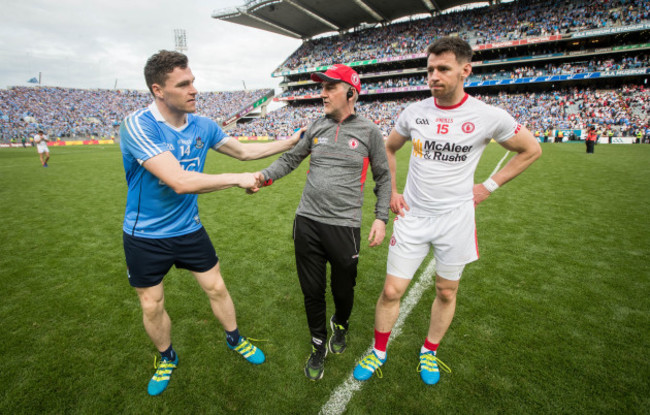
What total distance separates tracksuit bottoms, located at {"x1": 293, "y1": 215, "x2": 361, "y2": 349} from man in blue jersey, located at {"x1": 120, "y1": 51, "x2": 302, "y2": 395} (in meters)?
0.62

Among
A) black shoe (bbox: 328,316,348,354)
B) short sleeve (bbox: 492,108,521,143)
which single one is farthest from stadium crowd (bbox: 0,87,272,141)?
short sleeve (bbox: 492,108,521,143)

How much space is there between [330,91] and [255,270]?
3.22 m

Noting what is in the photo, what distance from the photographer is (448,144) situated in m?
2.41

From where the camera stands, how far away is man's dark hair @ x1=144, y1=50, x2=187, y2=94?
218 centimetres

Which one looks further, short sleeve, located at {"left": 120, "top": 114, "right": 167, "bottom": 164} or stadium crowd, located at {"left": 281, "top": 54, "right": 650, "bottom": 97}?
stadium crowd, located at {"left": 281, "top": 54, "right": 650, "bottom": 97}

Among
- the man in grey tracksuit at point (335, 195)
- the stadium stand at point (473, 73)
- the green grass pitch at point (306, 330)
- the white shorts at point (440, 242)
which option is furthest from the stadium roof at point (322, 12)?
the white shorts at point (440, 242)

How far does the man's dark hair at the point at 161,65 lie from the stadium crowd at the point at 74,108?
5007 centimetres

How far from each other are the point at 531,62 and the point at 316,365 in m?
47.5

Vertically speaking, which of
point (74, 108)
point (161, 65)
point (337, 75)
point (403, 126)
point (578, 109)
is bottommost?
point (403, 126)

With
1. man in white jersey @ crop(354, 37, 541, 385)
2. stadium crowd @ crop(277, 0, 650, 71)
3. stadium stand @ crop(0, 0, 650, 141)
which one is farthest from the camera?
stadium crowd @ crop(277, 0, 650, 71)

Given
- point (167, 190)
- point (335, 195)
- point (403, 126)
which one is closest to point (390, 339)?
point (335, 195)

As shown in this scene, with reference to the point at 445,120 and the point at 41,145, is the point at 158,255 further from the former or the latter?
the point at 41,145

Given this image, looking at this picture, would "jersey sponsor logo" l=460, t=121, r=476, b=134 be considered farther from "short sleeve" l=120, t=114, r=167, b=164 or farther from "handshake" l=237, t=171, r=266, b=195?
"short sleeve" l=120, t=114, r=167, b=164

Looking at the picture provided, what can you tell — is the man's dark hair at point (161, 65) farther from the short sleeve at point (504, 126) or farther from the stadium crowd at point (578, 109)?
the stadium crowd at point (578, 109)
